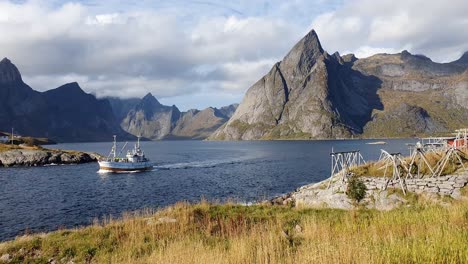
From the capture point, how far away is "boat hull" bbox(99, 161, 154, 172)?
4156 inches

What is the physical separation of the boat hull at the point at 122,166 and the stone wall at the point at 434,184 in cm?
8422

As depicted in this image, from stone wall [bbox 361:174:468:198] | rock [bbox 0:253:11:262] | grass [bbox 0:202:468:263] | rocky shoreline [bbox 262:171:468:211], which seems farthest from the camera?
stone wall [bbox 361:174:468:198]

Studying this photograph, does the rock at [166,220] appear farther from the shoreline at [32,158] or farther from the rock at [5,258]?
the shoreline at [32,158]

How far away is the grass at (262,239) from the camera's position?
8.76m

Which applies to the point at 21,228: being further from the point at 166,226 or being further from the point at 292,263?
the point at 292,263

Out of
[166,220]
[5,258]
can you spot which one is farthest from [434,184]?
[5,258]

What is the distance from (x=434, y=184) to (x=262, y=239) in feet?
80.2

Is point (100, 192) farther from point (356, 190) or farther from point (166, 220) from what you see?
point (356, 190)

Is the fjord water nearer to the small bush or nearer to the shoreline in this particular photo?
the small bush

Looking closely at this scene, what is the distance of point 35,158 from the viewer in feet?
422

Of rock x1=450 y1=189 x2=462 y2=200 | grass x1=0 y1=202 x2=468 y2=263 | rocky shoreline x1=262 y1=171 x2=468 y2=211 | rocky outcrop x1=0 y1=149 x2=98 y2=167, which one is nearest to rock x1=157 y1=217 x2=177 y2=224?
grass x1=0 y1=202 x2=468 y2=263

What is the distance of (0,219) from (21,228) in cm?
721

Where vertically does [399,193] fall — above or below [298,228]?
below

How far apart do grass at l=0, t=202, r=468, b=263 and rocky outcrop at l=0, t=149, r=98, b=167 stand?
397 feet
